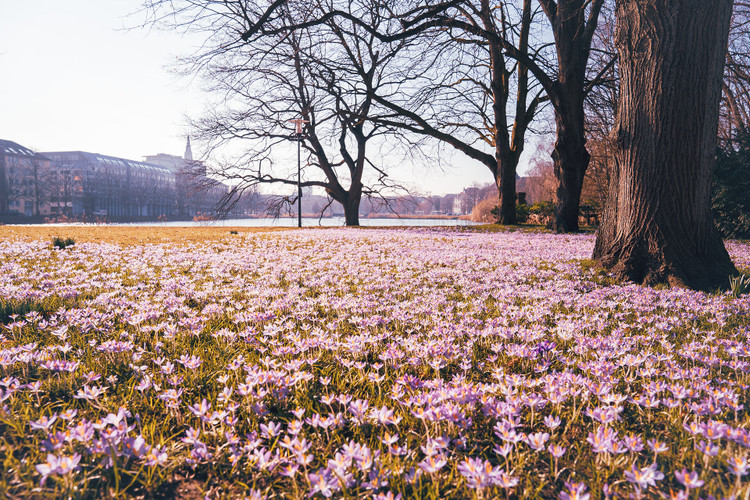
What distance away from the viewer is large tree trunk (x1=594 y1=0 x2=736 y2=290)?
4996mm

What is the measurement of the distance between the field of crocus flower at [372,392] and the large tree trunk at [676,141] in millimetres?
845

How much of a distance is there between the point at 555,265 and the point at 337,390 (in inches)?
228

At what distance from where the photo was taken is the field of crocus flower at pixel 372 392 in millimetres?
1406

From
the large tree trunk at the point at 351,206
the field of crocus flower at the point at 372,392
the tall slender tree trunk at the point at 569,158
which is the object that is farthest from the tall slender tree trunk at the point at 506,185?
the field of crocus flower at the point at 372,392

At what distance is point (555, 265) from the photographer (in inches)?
266

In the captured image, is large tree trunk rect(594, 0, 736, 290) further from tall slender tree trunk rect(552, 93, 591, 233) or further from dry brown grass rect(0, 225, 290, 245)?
dry brown grass rect(0, 225, 290, 245)

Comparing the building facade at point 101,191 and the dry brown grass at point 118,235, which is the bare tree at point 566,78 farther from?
the building facade at point 101,191

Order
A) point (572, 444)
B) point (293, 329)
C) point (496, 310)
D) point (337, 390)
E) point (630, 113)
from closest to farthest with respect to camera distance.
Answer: point (572, 444)
point (337, 390)
point (293, 329)
point (496, 310)
point (630, 113)

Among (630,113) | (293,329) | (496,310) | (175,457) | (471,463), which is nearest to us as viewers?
(471,463)

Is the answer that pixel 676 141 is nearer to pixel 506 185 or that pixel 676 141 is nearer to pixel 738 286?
pixel 738 286

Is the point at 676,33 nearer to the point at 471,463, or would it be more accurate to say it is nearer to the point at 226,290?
the point at 471,463

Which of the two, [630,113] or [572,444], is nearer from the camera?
[572,444]

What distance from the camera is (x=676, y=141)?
5.06 meters

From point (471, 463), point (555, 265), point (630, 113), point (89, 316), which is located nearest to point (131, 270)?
point (89, 316)
